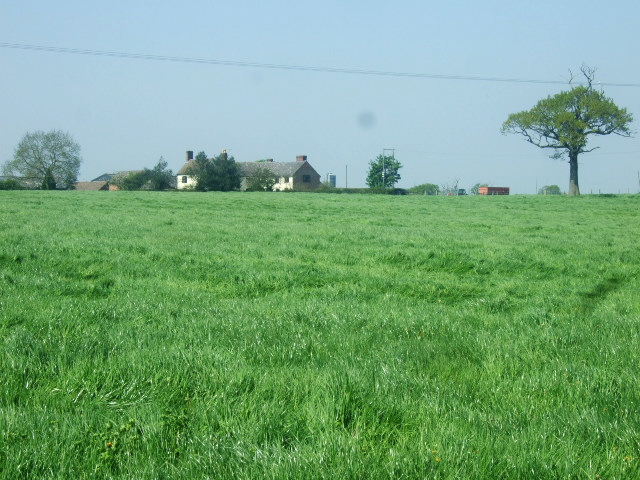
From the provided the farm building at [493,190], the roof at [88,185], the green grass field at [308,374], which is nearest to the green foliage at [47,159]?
the roof at [88,185]

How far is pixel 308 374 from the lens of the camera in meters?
5.03

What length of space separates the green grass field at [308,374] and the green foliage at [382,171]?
409 feet

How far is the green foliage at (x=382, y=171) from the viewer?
13500 centimetres

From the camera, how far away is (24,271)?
414 inches

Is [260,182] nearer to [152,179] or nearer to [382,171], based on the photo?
[152,179]

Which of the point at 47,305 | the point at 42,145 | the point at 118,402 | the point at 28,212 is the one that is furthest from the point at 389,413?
the point at 42,145

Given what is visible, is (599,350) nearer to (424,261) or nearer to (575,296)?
(575,296)

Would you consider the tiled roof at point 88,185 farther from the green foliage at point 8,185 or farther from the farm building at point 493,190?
the farm building at point 493,190

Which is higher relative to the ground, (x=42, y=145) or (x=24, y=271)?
(x=42, y=145)

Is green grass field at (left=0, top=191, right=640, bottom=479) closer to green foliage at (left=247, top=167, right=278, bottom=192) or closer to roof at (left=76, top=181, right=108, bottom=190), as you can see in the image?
green foliage at (left=247, top=167, right=278, bottom=192)

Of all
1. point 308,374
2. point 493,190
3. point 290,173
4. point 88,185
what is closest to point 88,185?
point 88,185

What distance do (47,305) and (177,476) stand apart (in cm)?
472

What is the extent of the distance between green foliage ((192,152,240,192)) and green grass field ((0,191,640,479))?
2860 inches

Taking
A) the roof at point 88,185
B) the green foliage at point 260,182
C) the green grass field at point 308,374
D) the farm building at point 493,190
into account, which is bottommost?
the green grass field at point 308,374
